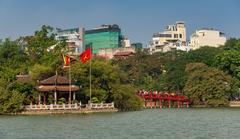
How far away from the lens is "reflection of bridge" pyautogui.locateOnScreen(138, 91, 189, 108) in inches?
2857

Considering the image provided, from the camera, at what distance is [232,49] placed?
80875 millimetres

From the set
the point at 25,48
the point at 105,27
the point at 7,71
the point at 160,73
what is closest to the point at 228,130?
the point at 7,71

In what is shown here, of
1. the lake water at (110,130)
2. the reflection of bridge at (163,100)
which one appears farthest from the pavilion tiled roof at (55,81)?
the reflection of bridge at (163,100)

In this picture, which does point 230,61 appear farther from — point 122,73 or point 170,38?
point 170,38

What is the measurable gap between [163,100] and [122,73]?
17.6 meters

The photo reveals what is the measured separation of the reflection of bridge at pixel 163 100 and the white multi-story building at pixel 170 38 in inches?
2304

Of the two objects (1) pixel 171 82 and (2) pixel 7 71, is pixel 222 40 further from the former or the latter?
(2) pixel 7 71

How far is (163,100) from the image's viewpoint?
244 ft

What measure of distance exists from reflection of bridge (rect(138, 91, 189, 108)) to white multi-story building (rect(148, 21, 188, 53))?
58525mm

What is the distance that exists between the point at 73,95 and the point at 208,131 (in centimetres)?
2218

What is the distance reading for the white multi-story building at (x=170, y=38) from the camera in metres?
137

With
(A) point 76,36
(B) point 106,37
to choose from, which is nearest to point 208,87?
(B) point 106,37

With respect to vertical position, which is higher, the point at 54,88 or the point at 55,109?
the point at 54,88

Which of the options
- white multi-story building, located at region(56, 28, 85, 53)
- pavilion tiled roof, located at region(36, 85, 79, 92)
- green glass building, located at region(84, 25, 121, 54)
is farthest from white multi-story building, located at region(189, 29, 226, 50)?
pavilion tiled roof, located at region(36, 85, 79, 92)
